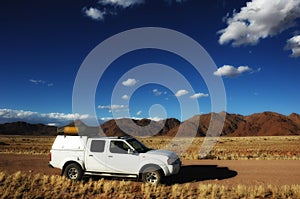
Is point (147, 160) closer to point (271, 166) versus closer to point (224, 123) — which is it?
point (271, 166)

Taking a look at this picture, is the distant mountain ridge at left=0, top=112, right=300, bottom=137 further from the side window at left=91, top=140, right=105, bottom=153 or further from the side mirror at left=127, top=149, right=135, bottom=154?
the side mirror at left=127, top=149, right=135, bottom=154

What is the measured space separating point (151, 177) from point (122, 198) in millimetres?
1931

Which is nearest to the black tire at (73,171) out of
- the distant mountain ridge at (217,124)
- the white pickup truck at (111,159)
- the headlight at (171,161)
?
the white pickup truck at (111,159)

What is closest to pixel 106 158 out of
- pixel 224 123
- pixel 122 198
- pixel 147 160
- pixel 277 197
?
pixel 147 160

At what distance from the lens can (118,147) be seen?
37.7 feet

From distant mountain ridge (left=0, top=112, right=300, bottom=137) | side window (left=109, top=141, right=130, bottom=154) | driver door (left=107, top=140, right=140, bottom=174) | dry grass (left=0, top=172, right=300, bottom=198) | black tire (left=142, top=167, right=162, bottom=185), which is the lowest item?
dry grass (left=0, top=172, right=300, bottom=198)

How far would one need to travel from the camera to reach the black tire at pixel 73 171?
1173cm

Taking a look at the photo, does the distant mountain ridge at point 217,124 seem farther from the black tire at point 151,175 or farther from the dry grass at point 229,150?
the black tire at point 151,175

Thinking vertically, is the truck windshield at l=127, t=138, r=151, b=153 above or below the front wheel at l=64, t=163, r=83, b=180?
above

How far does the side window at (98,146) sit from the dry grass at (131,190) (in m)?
1.34

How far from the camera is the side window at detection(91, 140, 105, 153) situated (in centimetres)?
1163

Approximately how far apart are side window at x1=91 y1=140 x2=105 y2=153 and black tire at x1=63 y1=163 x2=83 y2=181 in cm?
104

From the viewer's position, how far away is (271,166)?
15.1m

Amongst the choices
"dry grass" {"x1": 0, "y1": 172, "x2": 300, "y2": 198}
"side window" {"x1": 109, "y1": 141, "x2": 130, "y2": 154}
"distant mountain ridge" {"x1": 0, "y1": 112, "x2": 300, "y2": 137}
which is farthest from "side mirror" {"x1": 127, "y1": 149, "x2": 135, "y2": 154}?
"distant mountain ridge" {"x1": 0, "y1": 112, "x2": 300, "y2": 137}
